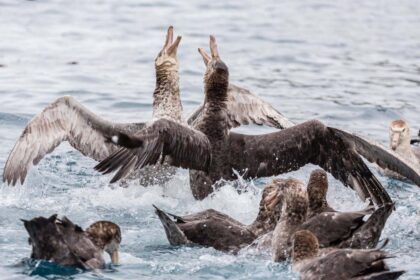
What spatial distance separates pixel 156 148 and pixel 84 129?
175cm

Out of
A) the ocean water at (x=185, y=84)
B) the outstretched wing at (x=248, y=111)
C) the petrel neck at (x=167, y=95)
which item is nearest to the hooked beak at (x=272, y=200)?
the ocean water at (x=185, y=84)

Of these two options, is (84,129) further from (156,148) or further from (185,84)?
(185,84)

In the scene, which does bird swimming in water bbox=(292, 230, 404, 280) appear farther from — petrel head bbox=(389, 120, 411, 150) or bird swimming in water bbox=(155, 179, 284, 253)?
petrel head bbox=(389, 120, 411, 150)

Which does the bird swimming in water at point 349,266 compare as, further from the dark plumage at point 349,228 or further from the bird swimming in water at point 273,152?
the bird swimming in water at point 273,152

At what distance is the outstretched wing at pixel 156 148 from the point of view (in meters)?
10.4

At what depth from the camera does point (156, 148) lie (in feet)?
34.6

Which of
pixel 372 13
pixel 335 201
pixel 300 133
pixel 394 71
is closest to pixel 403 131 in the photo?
pixel 335 201

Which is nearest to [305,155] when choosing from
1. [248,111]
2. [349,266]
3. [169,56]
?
[248,111]

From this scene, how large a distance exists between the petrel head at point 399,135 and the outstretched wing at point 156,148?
152 inches

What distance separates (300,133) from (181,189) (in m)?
1.50

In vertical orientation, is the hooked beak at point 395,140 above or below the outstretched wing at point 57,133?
below

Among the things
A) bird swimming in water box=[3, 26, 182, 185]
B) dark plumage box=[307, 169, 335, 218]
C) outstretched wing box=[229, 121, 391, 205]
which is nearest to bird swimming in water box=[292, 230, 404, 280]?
dark plumage box=[307, 169, 335, 218]

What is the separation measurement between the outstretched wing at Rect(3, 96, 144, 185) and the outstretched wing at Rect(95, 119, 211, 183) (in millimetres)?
1106

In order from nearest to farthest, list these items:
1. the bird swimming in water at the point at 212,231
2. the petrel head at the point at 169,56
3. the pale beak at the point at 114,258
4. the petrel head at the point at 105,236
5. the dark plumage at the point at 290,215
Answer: the petrel head at the point at 105,236 → the pale beak at the point at 114,258 → the dark plumage at the point at 290,215 → the bird swimming in water at the point at 212,231 → the petrel head at the point at 169,56
